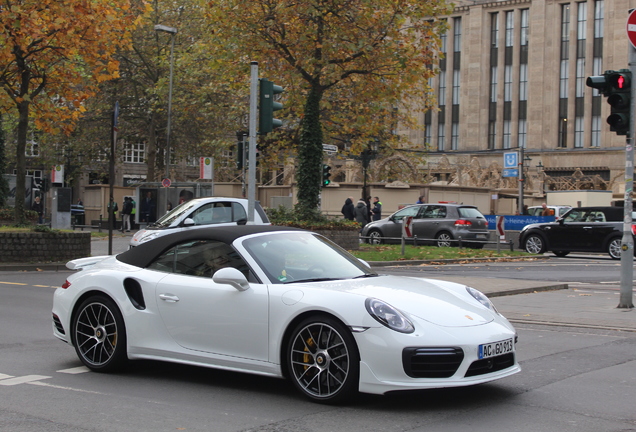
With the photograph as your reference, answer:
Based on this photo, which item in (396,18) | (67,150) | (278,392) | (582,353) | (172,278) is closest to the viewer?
(278,392)

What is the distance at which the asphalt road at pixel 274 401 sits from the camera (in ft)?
18.1

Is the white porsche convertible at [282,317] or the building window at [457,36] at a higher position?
the building window at [457,36]

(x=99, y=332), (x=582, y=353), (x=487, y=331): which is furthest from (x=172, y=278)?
(x=582, y=353)

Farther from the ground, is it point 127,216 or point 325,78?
point 325,78

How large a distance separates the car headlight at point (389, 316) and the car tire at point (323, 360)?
231 millimetres

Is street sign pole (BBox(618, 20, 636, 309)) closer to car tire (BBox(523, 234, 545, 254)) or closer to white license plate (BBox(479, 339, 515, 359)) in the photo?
white license plate (BBox(479, 339, 515, 359))

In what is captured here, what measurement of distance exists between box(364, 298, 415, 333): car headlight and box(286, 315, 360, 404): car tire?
231 mm

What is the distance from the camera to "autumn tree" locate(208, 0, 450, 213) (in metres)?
24.7

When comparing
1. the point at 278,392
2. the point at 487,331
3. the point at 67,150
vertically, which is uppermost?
the point at 67,150

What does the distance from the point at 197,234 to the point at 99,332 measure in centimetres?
125

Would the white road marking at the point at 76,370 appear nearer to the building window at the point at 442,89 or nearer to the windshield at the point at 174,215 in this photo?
the windshield at the point at 174,215

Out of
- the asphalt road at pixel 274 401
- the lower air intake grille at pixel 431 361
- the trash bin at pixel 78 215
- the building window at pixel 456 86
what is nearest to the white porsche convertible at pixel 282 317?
the lower air intake grille at pixel 431 361

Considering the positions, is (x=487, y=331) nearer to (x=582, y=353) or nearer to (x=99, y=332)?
(x=582, y=353)

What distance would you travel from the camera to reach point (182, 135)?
156 ft
